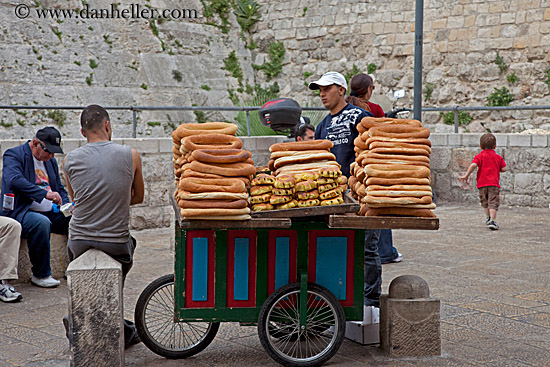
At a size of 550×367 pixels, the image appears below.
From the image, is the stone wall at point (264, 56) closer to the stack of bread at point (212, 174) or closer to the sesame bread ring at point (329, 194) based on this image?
the stack of bread at point (212, 174)

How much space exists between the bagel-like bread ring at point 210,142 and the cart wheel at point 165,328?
0.90 metres

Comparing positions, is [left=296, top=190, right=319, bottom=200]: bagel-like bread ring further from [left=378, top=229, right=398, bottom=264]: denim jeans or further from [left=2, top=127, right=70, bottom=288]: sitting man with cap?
[left=378, top=229, right=398, bottom=264]: denim jeans

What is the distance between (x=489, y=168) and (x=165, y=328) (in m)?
6.77

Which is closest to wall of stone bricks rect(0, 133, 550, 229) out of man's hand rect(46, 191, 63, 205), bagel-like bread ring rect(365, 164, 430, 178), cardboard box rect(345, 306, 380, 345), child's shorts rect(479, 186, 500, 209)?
child's shorts rect(479, 186, 500, 209)

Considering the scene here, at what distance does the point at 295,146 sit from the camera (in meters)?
4.99

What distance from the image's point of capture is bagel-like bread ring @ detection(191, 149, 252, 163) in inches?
181

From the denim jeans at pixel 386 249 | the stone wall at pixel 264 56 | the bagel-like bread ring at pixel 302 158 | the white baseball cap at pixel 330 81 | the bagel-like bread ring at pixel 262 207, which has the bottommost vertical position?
the denim jeans at pixel 386 249

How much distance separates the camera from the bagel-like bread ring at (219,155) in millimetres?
4598

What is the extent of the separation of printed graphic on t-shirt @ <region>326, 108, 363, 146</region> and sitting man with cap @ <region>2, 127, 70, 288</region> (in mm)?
2603

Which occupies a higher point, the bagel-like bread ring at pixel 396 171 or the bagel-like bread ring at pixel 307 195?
the bagel-like bread ring at pixel 396 171

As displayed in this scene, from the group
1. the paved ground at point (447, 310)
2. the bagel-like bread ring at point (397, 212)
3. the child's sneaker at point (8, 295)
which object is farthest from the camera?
the child's sneaker at point (8, 295)

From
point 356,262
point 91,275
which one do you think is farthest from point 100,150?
point 356,262

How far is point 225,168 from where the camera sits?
4.62 metres

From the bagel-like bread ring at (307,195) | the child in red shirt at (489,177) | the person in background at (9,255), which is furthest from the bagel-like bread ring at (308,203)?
the child in red shirt at (489,177)
